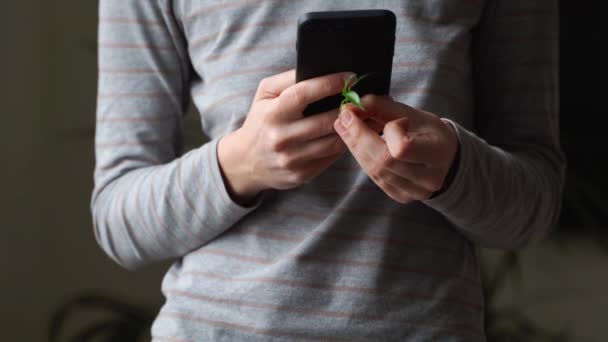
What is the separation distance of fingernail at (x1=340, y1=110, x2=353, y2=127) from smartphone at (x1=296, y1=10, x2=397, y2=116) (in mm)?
29

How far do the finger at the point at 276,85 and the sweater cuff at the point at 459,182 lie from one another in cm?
13

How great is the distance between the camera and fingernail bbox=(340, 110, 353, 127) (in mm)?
530

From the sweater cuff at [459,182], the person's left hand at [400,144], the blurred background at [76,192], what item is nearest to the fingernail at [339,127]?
the person's left hand at [400,144]

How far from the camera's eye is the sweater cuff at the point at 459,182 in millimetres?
579

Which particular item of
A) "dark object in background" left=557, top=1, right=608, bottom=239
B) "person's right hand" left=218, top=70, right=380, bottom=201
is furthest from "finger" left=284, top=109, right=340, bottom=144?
"dark object in background" left=557, top=1, right=608, bottom=239

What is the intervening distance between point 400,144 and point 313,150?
0.08 m

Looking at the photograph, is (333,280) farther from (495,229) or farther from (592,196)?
(592,196)

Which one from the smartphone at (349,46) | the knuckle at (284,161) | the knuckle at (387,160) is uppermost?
the smartphone at (349,46)

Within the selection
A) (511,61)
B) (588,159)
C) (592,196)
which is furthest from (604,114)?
(511,61)

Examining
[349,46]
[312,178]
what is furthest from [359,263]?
[349,46]

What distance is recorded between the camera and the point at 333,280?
2.10 ft

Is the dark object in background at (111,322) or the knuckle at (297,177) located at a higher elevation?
the knuckle at (297,177)

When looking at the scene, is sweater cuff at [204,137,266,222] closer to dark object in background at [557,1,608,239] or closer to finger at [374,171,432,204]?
finger at [374,171,432,204]

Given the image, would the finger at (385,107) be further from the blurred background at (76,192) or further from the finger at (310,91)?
the blurred background at (76,192)
